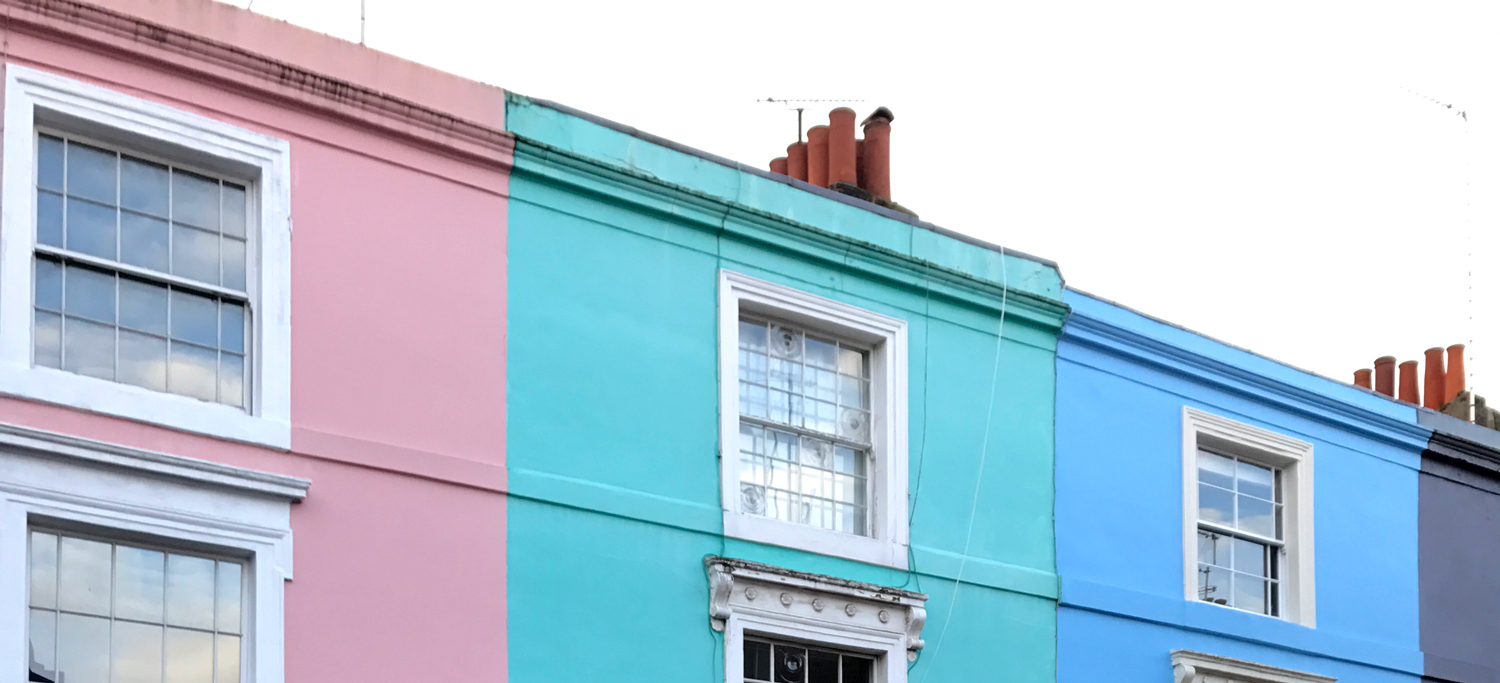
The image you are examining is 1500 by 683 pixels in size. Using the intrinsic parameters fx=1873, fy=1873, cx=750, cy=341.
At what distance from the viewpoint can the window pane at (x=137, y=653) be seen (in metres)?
10.2

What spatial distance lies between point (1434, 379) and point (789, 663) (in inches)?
405

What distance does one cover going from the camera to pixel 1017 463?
1463 centimetres

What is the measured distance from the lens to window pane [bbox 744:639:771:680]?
1294cm

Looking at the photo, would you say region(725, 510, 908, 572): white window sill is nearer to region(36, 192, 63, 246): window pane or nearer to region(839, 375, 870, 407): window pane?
region(839, 375, 870, 407): window pane

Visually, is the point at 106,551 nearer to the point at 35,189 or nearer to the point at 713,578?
the point at 35,189

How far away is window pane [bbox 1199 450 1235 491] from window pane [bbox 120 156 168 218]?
9095 millimetres

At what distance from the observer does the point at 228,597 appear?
10.7 metres

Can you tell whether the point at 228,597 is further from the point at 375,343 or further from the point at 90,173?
the point at 90,173

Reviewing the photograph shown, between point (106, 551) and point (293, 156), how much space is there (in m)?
2.69

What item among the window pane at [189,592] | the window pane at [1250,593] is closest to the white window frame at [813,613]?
the window pane at [189,592]

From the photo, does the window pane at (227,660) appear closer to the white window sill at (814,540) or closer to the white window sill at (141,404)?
the white window sill at (141,404)

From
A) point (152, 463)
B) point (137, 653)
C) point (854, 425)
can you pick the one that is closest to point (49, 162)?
point (152, 463)

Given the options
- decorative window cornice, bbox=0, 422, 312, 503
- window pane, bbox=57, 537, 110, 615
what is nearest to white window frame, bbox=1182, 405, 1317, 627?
decorative window cornice, bbox=0, 422, 312, 503

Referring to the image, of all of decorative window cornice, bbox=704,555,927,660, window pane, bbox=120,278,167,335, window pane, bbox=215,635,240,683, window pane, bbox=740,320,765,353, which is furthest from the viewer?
window pane, bbox=740,320,765,353
